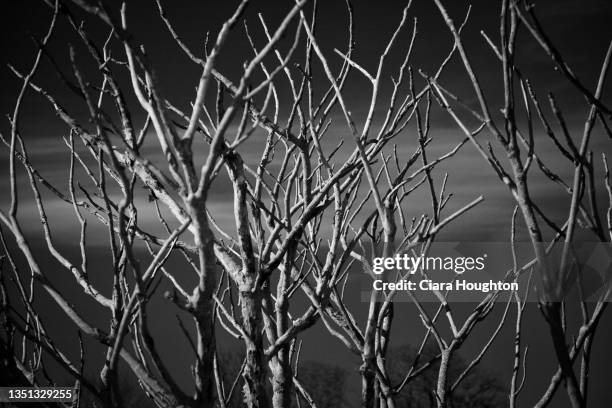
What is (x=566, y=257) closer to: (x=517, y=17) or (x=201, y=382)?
(x=517, y=17)

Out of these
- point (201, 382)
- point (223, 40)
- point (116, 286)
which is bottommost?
point (201, 382)

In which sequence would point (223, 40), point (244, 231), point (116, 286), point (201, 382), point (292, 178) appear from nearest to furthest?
point (223, 40)
point (201, 382)
point (116, 286)
point (244, 231)
point (292, 178)

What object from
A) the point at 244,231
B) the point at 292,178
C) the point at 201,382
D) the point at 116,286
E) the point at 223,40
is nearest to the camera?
the point at 223,40

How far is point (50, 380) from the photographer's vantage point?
1.40 meters

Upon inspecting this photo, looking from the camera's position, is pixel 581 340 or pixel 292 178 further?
pixel 292 178

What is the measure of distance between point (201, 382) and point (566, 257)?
0.59 m

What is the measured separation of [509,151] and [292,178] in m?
0.71

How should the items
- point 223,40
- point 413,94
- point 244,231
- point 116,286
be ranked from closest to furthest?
point 223,40, point 116,286, point 244,231, point 413,94

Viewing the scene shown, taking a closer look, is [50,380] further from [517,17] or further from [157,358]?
[517,17]

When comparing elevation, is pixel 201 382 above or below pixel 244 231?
below

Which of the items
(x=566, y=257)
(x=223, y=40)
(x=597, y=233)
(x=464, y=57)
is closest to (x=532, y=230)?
(x=566, y=257)

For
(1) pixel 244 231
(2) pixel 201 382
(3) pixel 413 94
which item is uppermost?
(3) pixel 413 94

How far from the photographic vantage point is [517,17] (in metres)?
0.88

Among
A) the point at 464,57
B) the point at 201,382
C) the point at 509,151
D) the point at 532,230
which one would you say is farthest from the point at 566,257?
the point at 201,382
